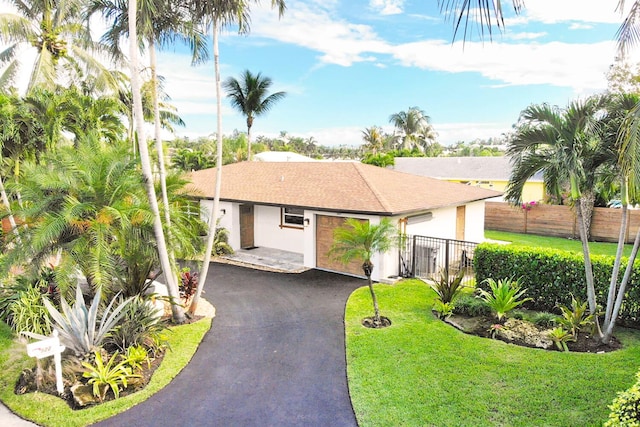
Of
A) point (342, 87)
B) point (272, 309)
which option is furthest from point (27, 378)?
point (342, 87)

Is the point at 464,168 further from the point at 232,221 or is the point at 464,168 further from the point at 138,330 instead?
the point at 138,330

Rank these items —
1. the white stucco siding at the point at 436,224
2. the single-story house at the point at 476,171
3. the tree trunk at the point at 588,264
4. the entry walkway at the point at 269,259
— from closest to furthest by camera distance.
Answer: the tree trunk at the point at 588,264, the white stucco siding at the point at 436,224, the entry walkway at the point at 269,259, the single-story house at the point at 476,171

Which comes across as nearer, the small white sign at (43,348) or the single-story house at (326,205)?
the small white sign at (43,348)

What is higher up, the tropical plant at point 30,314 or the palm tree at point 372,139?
the palm tree at point 372,139

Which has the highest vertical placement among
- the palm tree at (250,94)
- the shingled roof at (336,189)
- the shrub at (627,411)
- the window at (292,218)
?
the palm tree at (250,94)

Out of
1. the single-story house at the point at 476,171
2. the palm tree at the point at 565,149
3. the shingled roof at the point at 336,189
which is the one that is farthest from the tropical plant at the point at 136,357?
the single-story house at the point at 476,171

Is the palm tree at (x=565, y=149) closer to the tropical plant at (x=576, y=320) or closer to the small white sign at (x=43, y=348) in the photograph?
the tropical plant at (x=576, y=320)
